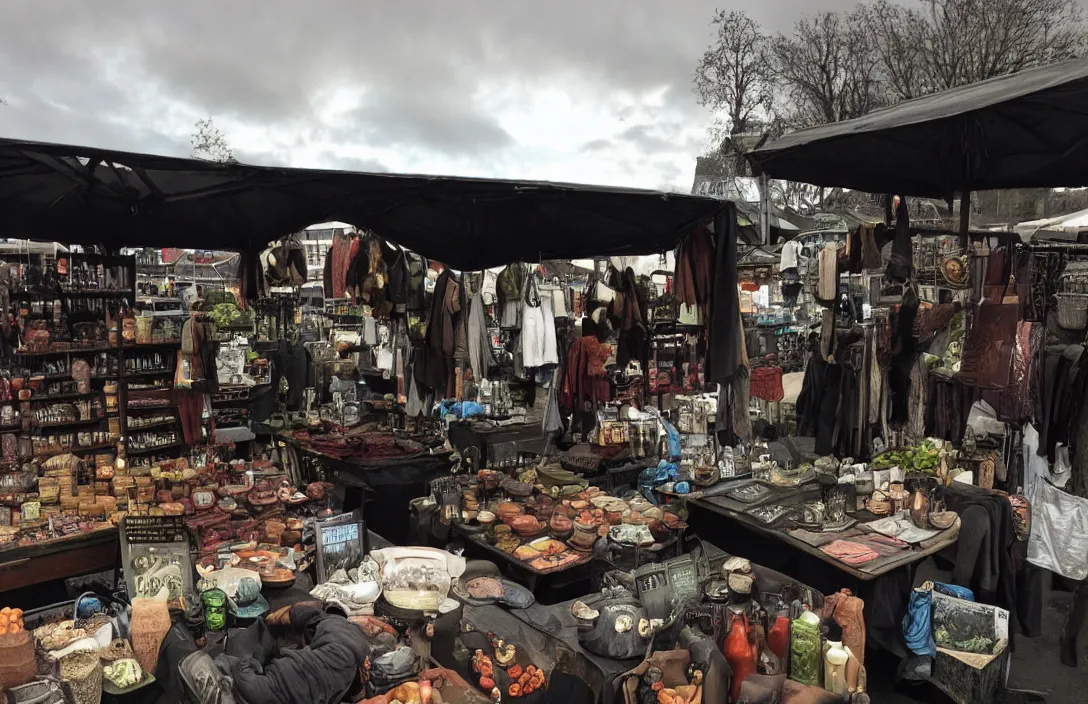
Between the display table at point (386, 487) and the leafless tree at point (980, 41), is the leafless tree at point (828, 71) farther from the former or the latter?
the display table at point (386, 487)

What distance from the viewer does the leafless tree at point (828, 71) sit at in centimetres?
2195

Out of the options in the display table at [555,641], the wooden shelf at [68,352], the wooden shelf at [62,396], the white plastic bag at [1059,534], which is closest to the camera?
the display table at [555,641]

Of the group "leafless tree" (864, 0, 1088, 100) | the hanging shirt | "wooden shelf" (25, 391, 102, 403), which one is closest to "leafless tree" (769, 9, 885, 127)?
"leafless tree" (864, 0, 1088, 100)

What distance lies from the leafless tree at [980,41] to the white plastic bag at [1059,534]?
53.1 feet

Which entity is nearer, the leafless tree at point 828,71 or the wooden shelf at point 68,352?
the wooden shelf at point 68,352

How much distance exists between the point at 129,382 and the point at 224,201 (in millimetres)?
5102

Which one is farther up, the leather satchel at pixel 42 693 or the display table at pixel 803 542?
the leather satchel at pixel 42 693

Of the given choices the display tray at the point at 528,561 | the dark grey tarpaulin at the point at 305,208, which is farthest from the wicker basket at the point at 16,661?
the display tray at the point at 528,561

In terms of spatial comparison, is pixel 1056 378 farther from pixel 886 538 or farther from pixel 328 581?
pixel 328 581

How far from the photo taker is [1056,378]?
4.69m

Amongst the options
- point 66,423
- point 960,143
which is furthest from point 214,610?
point 66,423

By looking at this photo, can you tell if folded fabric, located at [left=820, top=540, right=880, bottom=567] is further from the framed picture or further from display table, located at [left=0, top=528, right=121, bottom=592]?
display table, located at [left=0, top=528, right=121, bottom=592]

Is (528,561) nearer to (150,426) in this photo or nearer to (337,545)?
(337,545)

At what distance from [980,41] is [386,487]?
A: 19.9m
